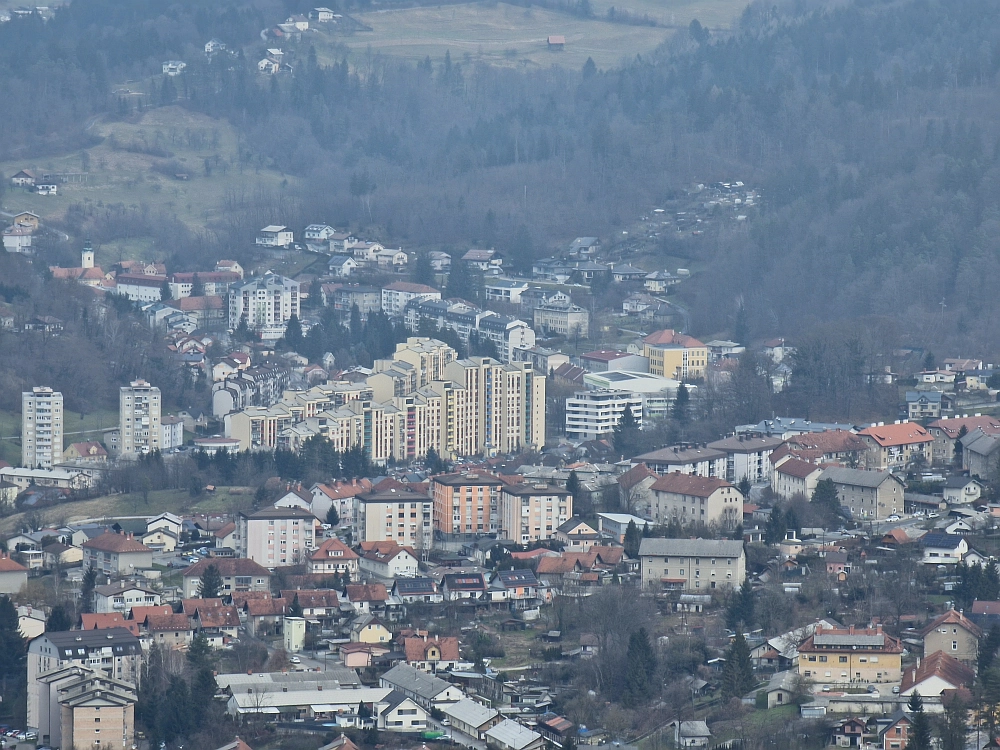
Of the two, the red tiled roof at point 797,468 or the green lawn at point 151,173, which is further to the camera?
the green lawn at point 151,173

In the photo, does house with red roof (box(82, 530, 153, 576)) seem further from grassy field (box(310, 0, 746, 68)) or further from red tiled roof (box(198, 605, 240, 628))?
grassy field (box(310, 0, 746, 68))

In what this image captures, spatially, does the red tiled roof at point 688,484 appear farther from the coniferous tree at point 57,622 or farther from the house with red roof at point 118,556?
the coniferous tree at point 57,622

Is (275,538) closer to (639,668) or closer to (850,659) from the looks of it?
(639,668)

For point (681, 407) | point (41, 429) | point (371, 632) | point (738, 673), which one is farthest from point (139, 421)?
point (738, 673)

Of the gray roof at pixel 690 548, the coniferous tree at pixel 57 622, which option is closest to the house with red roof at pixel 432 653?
the gray roof at pixel 690 548

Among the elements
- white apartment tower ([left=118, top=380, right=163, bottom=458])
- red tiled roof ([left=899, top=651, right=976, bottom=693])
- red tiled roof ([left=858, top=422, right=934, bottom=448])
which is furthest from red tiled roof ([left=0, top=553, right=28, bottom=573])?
red tiled roof ([left=858, top=422, right=934, bottom=448])

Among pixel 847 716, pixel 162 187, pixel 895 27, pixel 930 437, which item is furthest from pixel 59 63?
pixel 847 716
